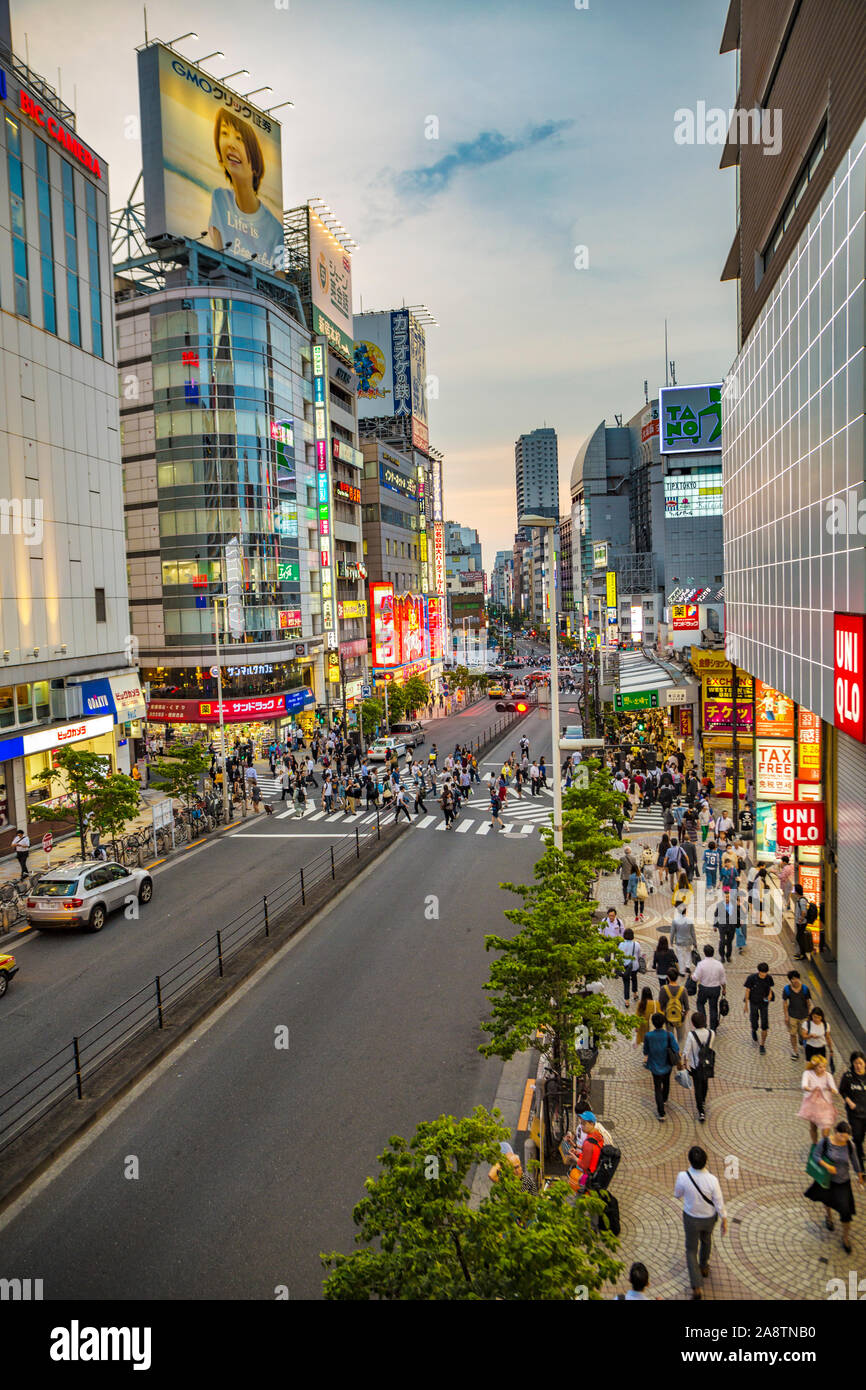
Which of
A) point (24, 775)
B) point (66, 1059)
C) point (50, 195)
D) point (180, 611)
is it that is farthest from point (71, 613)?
point (66, 1059)

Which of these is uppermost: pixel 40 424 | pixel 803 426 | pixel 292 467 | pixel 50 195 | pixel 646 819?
pixel 50 195

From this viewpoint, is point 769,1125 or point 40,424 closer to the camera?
point 769,1125

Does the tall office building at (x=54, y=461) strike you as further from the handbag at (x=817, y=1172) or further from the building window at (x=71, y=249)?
the handbag at (x=817, y=1172)

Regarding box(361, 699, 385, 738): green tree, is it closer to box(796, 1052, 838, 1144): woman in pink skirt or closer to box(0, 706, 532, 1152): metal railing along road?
box(0, 706, 532, 1152): metal railing along road

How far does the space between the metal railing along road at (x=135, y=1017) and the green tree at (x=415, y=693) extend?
44.1 meters

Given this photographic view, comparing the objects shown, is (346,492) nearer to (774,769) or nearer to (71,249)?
(71,249)

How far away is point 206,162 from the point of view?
53688 mm

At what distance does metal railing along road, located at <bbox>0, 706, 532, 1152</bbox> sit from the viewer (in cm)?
1198

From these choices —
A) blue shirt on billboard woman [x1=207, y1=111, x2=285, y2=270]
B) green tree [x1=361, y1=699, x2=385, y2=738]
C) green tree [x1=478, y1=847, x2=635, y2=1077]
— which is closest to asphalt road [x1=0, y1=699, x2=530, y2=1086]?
green tree [x1=478, y1=847, x2=635, y2=1077]

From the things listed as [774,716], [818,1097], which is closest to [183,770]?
[774,716]

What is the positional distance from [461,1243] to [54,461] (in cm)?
3340

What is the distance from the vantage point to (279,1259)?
877 centimetres

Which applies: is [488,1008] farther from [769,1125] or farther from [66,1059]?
[66,1059]

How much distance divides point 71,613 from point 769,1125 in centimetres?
3086
